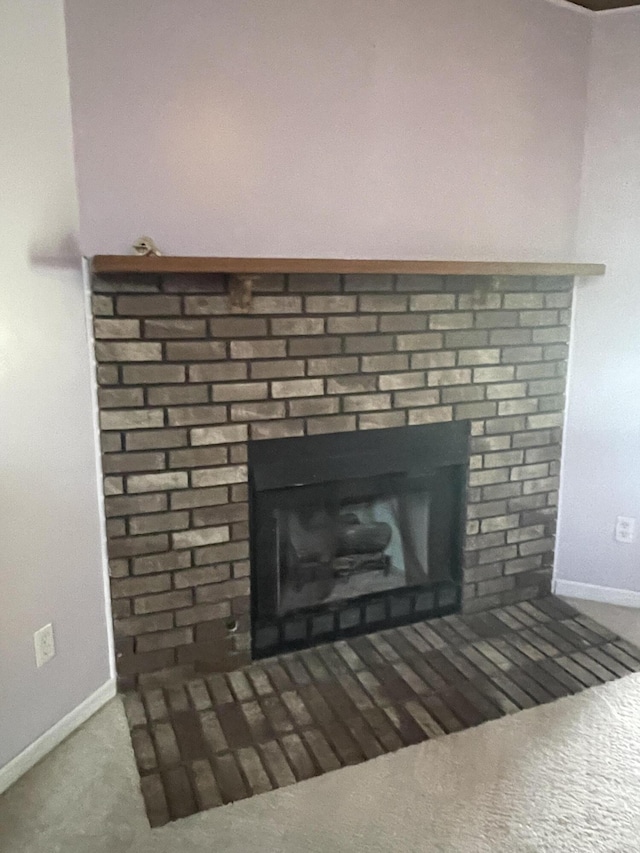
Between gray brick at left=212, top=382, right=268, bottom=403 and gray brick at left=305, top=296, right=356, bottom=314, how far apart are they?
0.29m

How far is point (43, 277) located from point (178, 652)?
126 centimetres

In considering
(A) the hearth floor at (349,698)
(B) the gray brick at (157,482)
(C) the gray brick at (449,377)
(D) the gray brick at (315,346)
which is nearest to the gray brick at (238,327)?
(D) the gray brick at (315,346)

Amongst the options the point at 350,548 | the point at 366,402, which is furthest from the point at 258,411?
the point at 350,548

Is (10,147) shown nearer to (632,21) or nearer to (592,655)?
(632,21)

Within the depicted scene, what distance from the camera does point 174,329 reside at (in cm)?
203

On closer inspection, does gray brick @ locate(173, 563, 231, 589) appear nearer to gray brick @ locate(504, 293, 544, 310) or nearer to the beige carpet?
the beige carpet

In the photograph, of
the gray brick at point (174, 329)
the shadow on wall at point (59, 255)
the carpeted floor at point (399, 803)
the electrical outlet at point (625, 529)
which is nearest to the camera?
the carpeted floor at point (399, 803)

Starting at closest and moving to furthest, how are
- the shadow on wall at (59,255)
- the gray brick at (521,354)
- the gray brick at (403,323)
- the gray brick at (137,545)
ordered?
the shadow on wall at (59,255) < the gray brick at (137,545) < the gray brick at (403,323) < the gray brick at (521,354)

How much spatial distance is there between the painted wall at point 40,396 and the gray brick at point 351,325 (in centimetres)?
77

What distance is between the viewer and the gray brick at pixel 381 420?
7.78 feet

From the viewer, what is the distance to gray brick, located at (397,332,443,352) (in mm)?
2357

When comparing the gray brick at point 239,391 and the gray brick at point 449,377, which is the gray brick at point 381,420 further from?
the gray brick at point 239,391

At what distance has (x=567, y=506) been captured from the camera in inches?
111

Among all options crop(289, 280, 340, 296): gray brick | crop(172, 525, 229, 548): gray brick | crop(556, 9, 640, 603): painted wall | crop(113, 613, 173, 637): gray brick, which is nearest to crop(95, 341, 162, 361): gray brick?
crop(289, 280, 340, 296): gray brick
